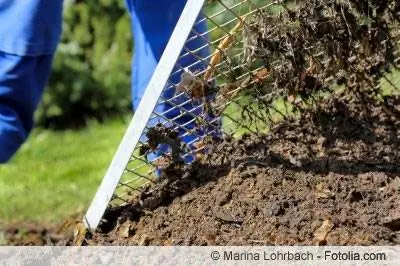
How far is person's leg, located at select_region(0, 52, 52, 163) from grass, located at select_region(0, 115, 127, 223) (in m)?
0.82

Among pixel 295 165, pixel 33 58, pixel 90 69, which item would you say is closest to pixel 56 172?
pixel 90 69

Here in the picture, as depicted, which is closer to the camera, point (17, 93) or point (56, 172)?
point (17, 93)

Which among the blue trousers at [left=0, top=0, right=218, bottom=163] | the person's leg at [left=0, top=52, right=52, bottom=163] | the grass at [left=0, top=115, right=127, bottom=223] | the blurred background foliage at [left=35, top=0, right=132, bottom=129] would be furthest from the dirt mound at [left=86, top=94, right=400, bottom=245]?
the blurred background foliage at [left=35, top=0, right=132, bottom=129]

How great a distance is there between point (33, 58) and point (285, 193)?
94 cm

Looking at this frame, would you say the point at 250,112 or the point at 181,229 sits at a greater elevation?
the point at 250,112

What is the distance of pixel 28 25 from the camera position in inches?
113

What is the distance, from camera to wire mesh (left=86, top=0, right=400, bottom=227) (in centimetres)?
259

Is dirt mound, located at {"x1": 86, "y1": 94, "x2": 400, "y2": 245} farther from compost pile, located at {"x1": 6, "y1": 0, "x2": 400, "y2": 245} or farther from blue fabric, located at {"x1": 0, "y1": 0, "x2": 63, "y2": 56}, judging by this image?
blue fabric, located at {"x1": 0, "y1": 0, "x2": 63, "y2": 56}

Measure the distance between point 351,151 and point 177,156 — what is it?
55cm

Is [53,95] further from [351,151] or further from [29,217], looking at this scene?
[351,151]

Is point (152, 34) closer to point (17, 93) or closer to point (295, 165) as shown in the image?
point (17, 93)

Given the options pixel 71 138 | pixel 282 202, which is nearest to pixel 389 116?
pixel 282 202

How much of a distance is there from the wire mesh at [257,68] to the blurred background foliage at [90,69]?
3.22 m

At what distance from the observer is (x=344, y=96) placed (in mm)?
3055
